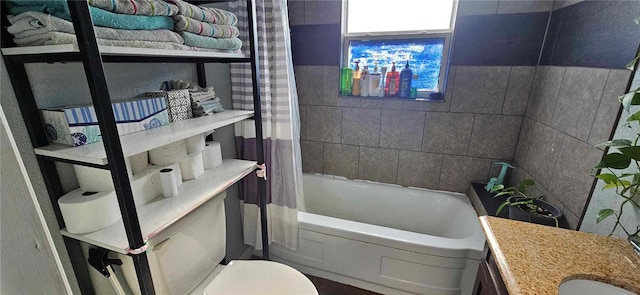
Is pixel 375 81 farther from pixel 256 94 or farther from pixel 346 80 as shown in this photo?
pixel 256 94

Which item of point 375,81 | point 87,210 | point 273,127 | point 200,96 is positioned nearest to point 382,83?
point 375,81

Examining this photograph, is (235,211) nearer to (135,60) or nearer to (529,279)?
(135,60)

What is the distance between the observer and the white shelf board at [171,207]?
0.77 metres

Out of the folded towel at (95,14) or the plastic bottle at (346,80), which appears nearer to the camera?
the folded towel at (95,14)

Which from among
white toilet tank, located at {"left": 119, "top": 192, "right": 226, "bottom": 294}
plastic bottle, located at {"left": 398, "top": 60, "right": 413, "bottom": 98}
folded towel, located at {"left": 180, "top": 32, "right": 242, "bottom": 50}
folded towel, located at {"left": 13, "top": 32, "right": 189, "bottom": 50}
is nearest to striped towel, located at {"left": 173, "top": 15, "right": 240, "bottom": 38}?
folded towel, located at {"left": 180, "top": 32, "right": 242, "bottom": 50}

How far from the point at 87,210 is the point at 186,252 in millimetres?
419

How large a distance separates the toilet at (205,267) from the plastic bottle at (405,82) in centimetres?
144

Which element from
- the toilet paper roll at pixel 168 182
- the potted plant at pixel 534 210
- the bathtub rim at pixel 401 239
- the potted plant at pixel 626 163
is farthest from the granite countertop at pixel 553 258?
the toilet paper roll at pixel 168 182

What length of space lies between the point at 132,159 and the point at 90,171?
5.5 inches

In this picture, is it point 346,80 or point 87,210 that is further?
point 346,80

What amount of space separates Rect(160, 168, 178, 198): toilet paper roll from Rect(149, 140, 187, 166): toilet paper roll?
1.8 inches

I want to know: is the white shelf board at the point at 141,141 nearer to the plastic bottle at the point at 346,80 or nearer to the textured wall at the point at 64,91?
the textured wall at the point at 64,91

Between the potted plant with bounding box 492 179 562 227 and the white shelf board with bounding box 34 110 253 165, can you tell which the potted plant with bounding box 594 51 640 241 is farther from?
the white shelf board with bounding box 34 110 253 165

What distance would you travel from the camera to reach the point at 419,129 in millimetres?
1962
